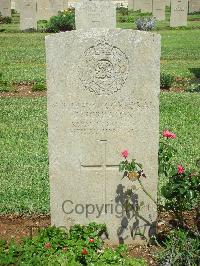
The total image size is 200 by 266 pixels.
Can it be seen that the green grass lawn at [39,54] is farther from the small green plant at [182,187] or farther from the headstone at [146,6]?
the headstone at [146,6]

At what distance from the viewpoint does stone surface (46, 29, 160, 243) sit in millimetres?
4238

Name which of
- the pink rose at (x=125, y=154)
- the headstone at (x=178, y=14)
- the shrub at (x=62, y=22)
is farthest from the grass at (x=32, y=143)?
the headstone at (x=178, y=14)

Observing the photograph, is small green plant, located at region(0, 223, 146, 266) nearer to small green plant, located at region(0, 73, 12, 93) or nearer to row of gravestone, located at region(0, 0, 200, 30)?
small green plant, located at region(0, 73, 12, 93)

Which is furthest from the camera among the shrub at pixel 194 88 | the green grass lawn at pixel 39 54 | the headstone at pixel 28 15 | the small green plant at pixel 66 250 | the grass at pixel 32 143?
the headstone at pixel 28 15

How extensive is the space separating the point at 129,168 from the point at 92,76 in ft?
2.59

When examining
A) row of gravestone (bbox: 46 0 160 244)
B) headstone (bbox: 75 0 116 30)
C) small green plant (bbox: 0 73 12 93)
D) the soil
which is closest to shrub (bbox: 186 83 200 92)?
small green plant (bbox: 0 73 12 93)

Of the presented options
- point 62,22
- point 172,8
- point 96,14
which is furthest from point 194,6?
point 96,14

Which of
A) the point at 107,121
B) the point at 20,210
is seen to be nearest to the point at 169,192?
the point at 107,121

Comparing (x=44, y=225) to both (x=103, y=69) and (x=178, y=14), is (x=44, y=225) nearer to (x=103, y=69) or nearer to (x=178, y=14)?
(x=103, y=69)

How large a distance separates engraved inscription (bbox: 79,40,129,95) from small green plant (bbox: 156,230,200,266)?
1.27m

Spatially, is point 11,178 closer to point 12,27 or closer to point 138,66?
point 138,66

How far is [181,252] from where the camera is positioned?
4059 millimetres

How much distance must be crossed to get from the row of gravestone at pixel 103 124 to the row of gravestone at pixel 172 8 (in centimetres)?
2231

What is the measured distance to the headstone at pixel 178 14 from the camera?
1018 inches
